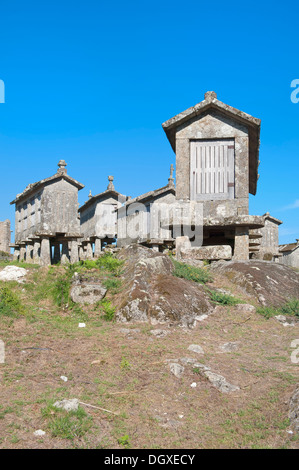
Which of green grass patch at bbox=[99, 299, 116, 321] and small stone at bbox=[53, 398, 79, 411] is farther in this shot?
green grass patch at bbox=[99, 299, 116, 321]

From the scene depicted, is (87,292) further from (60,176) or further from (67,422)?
(60,176)

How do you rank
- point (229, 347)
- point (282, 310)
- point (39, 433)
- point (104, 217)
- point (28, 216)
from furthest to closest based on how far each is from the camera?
point (104, 217), point (28, 216), point (282, 310), point (229, 347), point (39, 433)

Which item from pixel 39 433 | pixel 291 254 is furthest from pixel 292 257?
pixel 39 433

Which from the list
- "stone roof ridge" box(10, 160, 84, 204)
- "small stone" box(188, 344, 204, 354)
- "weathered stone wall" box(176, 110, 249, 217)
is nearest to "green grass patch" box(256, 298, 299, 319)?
"small stone" box(188, 344, 204, 354)

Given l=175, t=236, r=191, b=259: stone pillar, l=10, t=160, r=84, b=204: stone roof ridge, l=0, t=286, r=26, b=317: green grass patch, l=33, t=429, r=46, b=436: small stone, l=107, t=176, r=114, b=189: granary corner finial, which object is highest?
l=107, t=176, r=114, b=189: granary corner finial

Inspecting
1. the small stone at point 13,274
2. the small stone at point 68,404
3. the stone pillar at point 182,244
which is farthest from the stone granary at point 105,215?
the small stone at point 68,404

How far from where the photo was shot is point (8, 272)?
9.59m

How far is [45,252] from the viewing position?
19.1 m

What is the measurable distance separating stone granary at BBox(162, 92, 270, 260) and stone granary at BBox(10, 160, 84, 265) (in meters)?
9.44

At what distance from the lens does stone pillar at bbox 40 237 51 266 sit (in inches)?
744

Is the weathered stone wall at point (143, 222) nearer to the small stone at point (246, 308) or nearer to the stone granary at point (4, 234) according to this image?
the small stone at point (246, 308)

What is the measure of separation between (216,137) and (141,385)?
775cm

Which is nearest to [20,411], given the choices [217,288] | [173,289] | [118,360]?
[118,360]

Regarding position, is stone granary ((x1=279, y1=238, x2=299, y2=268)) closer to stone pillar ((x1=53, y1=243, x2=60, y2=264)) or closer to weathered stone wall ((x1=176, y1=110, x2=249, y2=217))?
stone pillar ((x1=53, y1=243, x2=60, y2=264))
